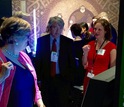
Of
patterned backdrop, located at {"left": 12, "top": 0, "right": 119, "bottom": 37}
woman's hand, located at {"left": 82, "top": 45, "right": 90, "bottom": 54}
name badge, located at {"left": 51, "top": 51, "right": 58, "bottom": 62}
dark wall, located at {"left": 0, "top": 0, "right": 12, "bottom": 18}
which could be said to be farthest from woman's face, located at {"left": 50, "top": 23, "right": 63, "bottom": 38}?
patterned backdrop, located at {"left": 12, "top": 0, "right": 119, "bottom": 37}

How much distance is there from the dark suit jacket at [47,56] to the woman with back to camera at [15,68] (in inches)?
60.1

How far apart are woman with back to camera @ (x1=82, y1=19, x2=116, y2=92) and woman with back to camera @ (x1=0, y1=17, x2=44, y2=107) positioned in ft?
4.52

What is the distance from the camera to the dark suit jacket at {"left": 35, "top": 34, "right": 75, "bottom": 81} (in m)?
3.67

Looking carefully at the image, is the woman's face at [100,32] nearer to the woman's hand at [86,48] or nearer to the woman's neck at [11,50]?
the woman's hand at [86,48]

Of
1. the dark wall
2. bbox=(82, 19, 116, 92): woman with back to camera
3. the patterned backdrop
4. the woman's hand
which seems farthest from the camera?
the patterned backdrop

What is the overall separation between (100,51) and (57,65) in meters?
0.57

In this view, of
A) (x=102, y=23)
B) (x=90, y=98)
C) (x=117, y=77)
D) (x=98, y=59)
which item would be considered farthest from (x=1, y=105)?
(x=102, y=23)

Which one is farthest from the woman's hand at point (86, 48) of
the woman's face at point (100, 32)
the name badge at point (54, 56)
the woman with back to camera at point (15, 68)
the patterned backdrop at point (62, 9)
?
the patterned backdrop at point (62, 9)

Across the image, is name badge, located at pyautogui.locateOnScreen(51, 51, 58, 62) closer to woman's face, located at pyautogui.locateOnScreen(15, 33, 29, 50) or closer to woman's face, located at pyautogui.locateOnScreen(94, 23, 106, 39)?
woman's face, located at pyautogui.locateOnScreen(94, 23, 106, 39)

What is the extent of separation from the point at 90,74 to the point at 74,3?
3171 mm

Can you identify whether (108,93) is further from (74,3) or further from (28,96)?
(74,3)

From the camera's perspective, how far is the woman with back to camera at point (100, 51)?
11.1 feet

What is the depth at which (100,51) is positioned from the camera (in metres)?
3.42

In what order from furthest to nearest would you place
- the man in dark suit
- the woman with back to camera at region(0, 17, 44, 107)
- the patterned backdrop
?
1. the patterned backdrop
2. the man in dark suit
3. the woman with back to camera at region(0, 17, 44, 107)
